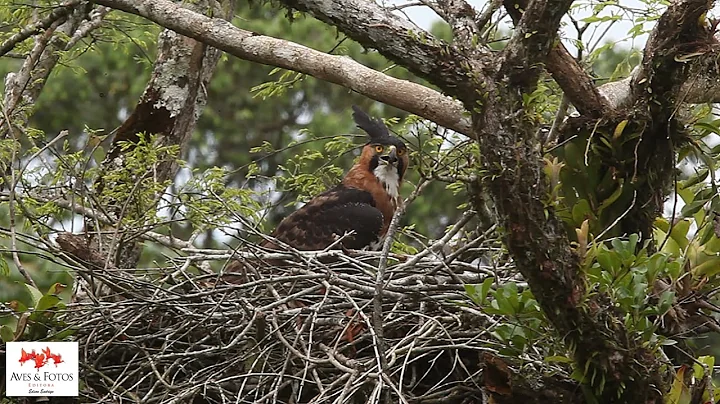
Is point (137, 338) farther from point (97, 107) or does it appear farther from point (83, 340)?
point (97, 107)

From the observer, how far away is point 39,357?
3.89m

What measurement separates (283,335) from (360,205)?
208 cm

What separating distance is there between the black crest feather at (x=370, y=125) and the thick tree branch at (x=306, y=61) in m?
1.76

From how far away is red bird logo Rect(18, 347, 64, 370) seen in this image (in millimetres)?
3848

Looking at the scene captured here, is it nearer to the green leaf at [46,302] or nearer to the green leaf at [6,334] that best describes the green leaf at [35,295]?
the green leaf at [46,302]

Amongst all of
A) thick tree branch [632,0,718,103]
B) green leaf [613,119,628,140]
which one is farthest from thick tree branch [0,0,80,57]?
thick tree branch [632,0,718,103]

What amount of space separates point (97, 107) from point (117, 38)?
6.05 m

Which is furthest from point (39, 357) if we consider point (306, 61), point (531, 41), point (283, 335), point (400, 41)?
point (531, 41)

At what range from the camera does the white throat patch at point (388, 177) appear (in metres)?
6.30

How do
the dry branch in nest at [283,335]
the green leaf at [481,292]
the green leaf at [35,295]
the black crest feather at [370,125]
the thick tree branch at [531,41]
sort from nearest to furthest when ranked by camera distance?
the thick tree branch at [531,41]
the green leaf at [481,292]
the dry branch in nest at [283,335]
the green leaf at [35,295]
the black crest feather at [370,125]

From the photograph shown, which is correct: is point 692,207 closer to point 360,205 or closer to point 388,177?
point 360,205

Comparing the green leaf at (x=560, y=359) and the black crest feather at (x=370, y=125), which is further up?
the black crest feather at (x=370, y=125)

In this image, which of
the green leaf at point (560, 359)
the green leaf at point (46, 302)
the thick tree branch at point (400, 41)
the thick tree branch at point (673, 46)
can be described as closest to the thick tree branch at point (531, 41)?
the thick tree branch at point (400, 41)

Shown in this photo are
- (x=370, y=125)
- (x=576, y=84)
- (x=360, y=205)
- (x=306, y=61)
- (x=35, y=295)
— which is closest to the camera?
(x=576, y=84)
